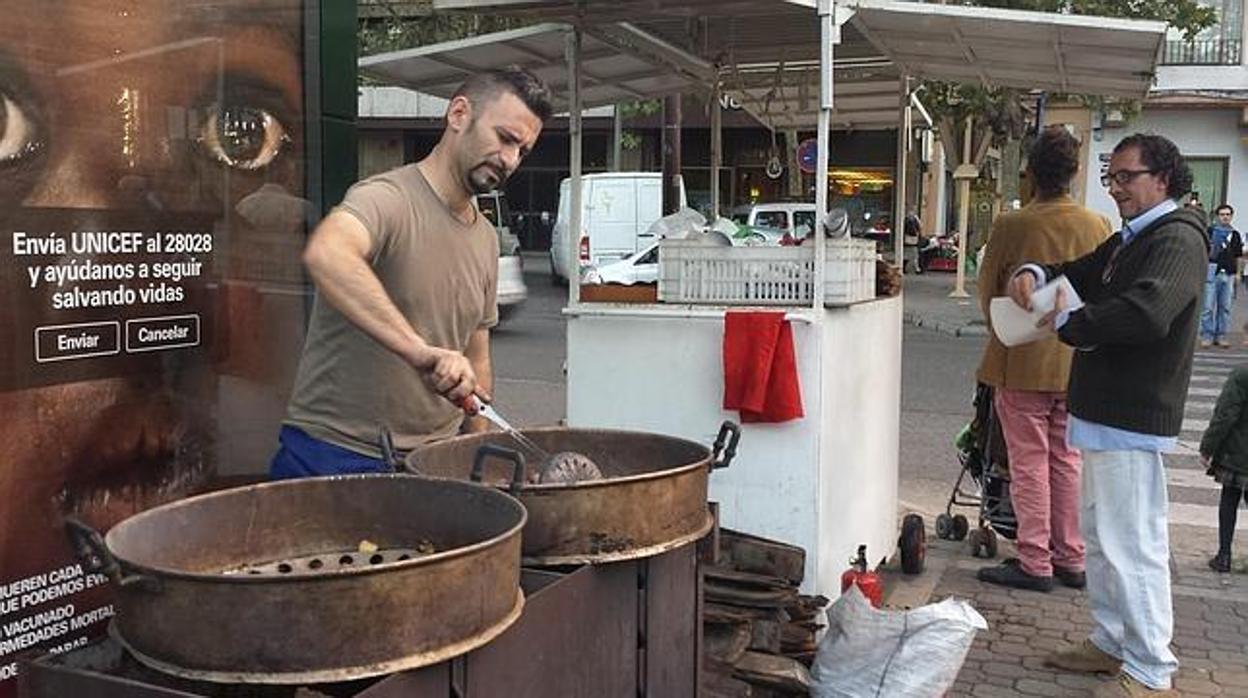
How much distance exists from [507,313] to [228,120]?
508 inches

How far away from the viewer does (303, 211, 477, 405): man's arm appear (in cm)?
237

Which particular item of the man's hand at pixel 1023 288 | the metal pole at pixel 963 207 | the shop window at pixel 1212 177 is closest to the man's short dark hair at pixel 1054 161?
the man's hand at pixel 1023 288

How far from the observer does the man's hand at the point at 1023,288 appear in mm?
4387

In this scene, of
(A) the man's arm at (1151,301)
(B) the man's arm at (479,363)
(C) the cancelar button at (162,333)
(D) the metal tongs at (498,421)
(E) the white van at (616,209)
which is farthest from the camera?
(E) the white van at (616,209)

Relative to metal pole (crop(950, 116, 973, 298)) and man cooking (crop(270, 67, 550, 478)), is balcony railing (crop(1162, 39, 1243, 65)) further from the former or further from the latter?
man cooking (crop(270, 67, 550, 478))

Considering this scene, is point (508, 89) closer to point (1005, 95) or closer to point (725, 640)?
point (725, 640)

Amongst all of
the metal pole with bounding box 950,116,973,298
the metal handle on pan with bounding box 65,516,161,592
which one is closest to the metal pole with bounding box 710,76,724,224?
the metal handle on pan with bounding box 65,516,161,592

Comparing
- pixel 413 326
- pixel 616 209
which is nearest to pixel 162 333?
pixel 413 326

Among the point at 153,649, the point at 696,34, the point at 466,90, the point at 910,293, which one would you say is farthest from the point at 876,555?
the point at 910,293

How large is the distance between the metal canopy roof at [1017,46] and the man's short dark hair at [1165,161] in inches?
31.7

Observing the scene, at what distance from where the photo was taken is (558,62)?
5.71m

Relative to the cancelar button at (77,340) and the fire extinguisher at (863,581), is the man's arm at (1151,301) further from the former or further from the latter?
the cancelar button at (77,340)

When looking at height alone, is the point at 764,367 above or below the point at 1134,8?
below

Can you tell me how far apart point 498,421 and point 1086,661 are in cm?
286
